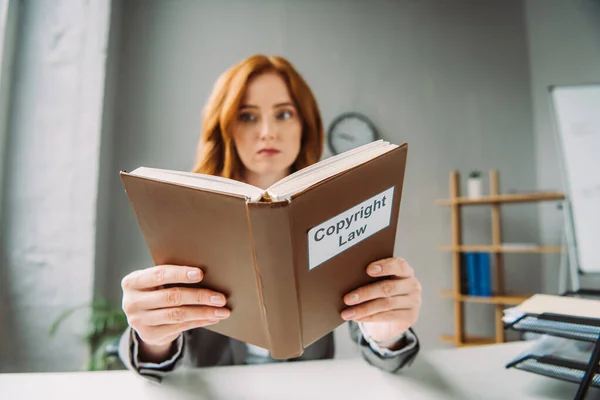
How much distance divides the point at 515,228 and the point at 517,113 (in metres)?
0.73

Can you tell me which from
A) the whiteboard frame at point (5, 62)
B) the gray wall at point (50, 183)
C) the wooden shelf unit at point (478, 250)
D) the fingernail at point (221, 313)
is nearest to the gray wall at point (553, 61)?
the wooden shelf unit at point (478, 250)

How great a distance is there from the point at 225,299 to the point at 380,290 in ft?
0.62

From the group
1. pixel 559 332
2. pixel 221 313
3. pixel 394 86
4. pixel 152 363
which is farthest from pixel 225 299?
pixel 394 86

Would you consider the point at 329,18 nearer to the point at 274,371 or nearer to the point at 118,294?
the point at 118,294

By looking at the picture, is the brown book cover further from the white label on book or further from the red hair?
the red hair

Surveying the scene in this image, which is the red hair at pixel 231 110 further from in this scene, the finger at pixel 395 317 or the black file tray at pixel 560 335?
the black file tray at pixel 560 335

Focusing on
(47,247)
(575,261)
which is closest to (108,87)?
(47,247)

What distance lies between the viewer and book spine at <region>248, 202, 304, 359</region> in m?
0.29

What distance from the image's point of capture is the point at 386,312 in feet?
1.51

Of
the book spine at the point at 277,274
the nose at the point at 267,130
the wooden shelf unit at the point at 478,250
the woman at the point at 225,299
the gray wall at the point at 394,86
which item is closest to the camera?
the book spine at the point at 277,274

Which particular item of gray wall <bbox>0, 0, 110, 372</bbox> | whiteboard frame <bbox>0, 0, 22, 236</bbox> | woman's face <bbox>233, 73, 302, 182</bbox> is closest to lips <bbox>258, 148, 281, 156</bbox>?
woman's face <bbox>233, 73, 302, 182</bbox>

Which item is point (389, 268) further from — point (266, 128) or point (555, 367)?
point (266, 128)

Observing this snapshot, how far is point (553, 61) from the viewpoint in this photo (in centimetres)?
210

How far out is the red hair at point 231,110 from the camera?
0.86m
